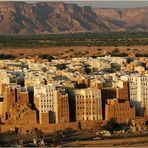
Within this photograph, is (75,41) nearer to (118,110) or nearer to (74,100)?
(74,100)

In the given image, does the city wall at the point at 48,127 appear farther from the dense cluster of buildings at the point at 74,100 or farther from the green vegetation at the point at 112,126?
the green vegetation at the point at 112,126

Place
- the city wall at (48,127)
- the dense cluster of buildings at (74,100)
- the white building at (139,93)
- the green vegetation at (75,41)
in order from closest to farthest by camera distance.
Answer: the city wall at (48,127), the dense cluster of buildings at (74,100), the white building at (139,93), the green vegetation at (75,41)

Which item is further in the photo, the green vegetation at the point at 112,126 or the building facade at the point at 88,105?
the building facade at the point at 88,105

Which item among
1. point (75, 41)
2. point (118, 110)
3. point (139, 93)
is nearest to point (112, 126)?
point (118, 110)

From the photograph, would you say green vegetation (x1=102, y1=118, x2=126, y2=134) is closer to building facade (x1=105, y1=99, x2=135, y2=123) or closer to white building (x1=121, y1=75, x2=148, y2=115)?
building facade (x1=105, y1=99, x2=135, y2=123)

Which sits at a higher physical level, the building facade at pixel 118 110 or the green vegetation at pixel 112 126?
the building facade at pixel 118 110

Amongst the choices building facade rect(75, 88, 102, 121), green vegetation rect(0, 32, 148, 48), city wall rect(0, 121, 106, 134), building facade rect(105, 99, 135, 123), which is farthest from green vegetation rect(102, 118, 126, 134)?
green vegetation rect(0, 32, 148, 48)

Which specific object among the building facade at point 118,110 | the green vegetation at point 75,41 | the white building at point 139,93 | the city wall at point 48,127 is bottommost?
the city wall at point 48,127

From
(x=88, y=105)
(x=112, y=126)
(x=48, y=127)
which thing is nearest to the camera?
(x=112, y=126)

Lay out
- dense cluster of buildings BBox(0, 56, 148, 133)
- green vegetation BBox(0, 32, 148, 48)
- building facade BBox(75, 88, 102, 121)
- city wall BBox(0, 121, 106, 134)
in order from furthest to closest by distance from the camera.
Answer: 1. green vegetation BBox(0, 32, 148, 48)
2. building facade BBox(75, 88, 102, 121)
3. dense cluster of buildings BBox(0, 56, 148, 133)
4. city wall BBox(0, 121, 106, 134)

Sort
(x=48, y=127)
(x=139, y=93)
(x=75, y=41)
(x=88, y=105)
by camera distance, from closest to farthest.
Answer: (x=48, y=127), (x=88, y=105), (x=139, y=93), (x=75, y=41)

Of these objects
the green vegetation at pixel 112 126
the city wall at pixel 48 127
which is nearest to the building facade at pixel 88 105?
the city wall at pixel 48 127

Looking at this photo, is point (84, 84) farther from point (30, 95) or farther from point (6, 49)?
point (6, 49)
